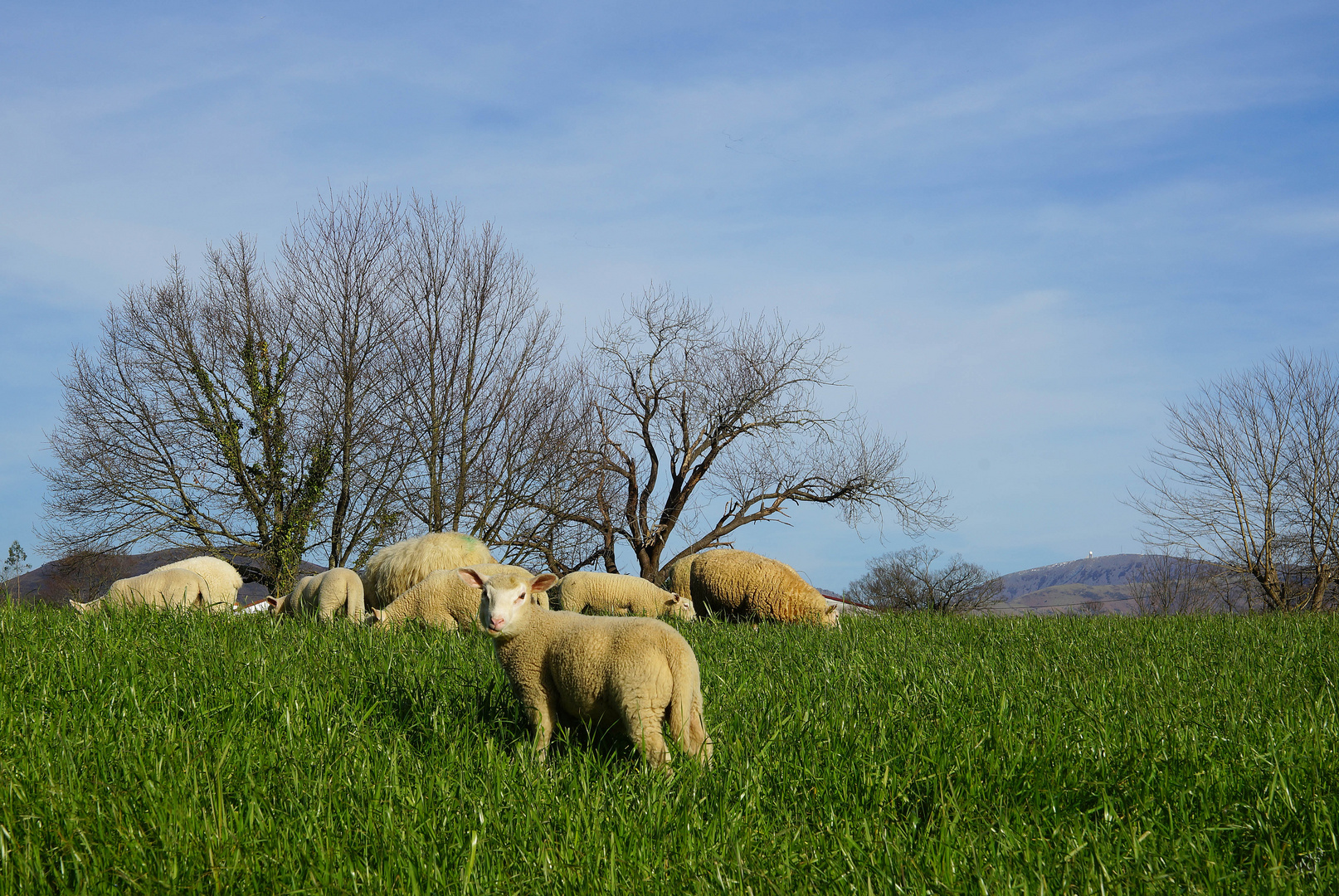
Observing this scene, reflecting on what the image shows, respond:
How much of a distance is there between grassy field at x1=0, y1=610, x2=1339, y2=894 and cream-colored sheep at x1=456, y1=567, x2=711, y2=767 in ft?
0.49

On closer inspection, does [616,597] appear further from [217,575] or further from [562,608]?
[217,575]

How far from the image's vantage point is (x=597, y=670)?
142 inches

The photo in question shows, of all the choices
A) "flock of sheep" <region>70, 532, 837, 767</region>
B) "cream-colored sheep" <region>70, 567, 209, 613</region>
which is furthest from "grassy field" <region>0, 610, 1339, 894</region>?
"cream-colored sheep" <region>70, 567, 209, 613</region>

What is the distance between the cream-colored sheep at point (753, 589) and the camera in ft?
40.2

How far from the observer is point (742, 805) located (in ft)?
10.8

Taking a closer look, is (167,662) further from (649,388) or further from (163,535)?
(649,388)

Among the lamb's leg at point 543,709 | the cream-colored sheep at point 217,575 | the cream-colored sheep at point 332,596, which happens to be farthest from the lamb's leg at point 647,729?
the cream-colored sheep at point 217,575

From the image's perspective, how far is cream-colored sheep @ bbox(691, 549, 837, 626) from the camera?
12258mm

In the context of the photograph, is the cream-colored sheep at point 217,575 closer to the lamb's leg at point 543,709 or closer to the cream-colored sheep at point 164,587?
the cream-colored sheep at point 164,587

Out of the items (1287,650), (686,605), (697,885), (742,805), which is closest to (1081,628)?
(1287,650)

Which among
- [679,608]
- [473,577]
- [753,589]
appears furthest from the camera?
[753,589]

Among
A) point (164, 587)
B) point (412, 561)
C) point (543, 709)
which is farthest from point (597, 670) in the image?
point (164, 587)

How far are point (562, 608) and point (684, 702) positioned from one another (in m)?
8.77

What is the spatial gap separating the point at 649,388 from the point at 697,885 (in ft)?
87.4
